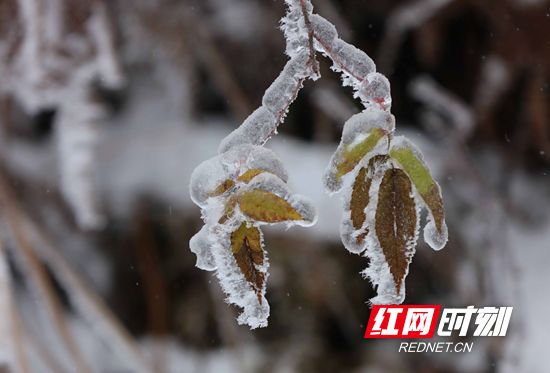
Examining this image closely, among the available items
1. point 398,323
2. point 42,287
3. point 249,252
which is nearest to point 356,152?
point 249,252

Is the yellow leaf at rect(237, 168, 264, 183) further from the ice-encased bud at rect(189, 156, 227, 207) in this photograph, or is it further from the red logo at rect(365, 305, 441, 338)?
the red logo at rect(365, 305, 441, 338)

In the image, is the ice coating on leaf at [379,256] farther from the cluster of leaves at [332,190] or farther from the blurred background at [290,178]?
the blurred background at [290,178]

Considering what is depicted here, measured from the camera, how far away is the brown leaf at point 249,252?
1.23 ft

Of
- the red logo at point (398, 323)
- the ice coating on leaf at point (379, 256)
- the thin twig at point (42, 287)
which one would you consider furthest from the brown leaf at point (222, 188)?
the thin twig at point (42, 287)

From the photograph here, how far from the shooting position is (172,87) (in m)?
1.72

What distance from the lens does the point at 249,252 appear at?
38cm

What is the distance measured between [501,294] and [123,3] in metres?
1.29

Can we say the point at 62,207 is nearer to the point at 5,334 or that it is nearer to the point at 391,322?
the point at 5,334

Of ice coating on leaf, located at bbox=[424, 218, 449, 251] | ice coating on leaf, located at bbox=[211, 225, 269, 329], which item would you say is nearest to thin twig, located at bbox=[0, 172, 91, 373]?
ice coating on leaf, located at bbox=[211, 225, 269, 329]

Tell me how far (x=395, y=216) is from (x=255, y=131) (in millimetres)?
122

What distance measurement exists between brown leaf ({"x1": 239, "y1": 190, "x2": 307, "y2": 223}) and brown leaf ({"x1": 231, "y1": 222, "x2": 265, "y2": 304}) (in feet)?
0.09

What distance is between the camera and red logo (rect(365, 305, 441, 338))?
70 centimetres

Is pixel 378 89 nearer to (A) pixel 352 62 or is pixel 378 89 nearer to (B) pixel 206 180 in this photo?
(A) pixel 352 62

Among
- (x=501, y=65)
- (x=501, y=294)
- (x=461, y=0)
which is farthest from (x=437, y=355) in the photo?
(x=461, y=0)
